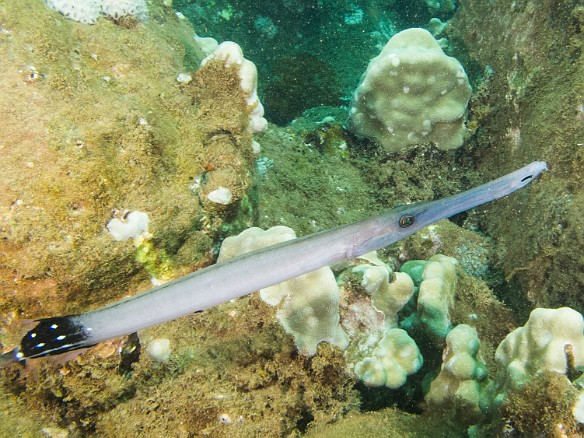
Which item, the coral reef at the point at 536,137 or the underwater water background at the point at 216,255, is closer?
the underwater water background at the point at 216,255

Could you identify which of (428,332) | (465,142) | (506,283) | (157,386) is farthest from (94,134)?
(465,142)

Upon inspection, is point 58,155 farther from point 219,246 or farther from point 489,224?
point 489,224

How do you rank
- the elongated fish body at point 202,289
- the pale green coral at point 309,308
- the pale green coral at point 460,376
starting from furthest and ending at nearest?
the pale green coral at point 309,308
the pale green coral at point 460,376
the elongated fish body at point 202,289

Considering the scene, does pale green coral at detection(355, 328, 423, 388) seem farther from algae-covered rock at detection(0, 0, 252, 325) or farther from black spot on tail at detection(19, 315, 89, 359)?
black spot on tail at detection(19, 315, 89, 359)

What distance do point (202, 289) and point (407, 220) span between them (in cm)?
160

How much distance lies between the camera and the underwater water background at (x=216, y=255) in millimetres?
3121

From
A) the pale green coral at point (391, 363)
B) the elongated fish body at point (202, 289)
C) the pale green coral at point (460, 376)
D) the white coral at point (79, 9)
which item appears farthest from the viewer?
the white coral at point (79, 9)

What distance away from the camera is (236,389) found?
11.0 ft

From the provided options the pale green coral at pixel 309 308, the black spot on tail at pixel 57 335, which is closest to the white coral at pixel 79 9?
the black spot on tail at pixel 57 335

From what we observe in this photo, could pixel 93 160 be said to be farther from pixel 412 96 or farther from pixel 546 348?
pixel 412 96

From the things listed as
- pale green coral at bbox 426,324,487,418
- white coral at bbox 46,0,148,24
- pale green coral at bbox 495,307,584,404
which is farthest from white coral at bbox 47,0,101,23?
pale green coral at bbox 495,307,584,404

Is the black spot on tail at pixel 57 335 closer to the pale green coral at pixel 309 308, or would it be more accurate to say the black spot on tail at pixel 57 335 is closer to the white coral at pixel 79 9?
the pale green coral at pixel 309 308

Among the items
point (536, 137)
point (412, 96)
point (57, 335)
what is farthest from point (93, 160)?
point (536, 137)

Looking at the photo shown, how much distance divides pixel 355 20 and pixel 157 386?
11.2 metres
